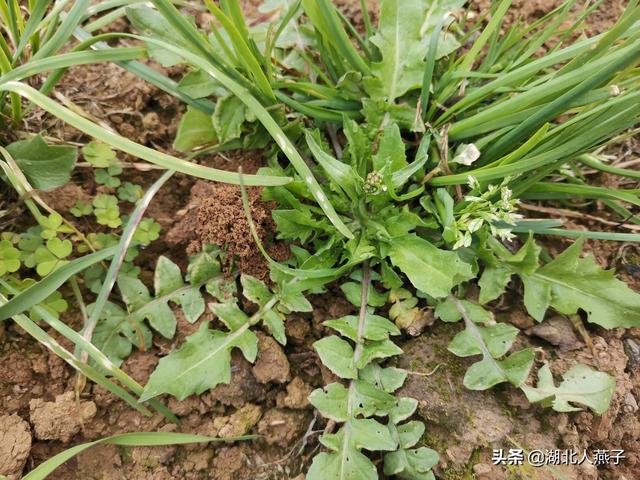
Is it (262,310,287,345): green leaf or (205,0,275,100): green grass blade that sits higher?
(205,0,275,100): green grass blade

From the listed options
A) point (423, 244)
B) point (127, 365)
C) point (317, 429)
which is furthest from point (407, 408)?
point (127, 365)

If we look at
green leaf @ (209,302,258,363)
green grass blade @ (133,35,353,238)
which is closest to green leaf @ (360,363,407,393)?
green leaf @ (209,302,258,363)

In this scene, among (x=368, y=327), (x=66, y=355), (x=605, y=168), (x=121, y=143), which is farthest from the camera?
(x=605, y=168)

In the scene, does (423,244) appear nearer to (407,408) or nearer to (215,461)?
(407,408)

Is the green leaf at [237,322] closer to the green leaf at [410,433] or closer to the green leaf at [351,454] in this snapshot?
the green leaf at [351,454]

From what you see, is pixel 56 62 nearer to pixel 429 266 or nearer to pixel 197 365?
pixel 197 365

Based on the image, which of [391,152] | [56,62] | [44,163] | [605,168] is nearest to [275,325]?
[391,152]

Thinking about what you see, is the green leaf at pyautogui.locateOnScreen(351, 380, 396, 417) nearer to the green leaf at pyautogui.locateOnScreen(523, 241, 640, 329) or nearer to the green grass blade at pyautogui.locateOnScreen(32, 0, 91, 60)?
the green leaf at pyautogui.locateOnScreen(523, 241, 640, 329)
